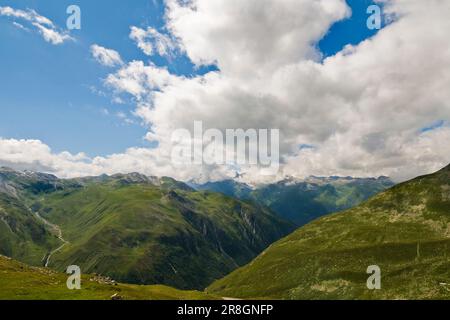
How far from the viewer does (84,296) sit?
73.2 m

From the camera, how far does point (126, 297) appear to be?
78375mm

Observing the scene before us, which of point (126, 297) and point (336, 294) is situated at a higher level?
point (126, 297)
